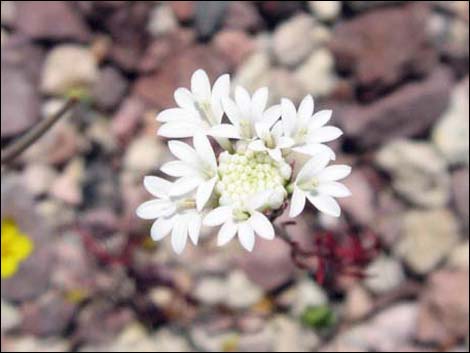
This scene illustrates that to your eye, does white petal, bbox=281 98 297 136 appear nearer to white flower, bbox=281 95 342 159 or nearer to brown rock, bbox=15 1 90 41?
white flower, bbox=281 95 342 159

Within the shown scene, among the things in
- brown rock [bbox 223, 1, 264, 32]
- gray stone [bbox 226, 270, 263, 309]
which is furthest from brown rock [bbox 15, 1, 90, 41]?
gray stone [bbox 226, 270, 263, 309]

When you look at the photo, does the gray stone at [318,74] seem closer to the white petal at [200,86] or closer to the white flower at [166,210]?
the white petal at [200,86]

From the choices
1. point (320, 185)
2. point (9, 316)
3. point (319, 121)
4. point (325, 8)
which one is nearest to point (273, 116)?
point (319, 121)

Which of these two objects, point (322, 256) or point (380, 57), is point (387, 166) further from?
point (322, 256)

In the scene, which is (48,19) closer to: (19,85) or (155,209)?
(19,85)

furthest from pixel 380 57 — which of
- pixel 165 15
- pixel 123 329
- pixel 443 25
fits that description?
pixel 123 329

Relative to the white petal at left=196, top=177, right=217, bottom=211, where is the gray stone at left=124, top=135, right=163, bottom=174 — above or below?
above

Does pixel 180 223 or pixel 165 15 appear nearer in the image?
pixel 180 223
